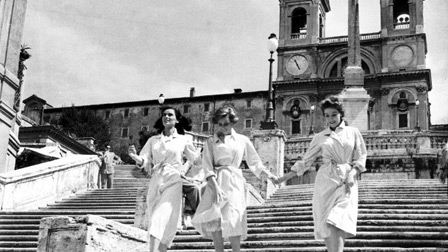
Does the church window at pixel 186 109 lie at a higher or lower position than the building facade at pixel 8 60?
higher

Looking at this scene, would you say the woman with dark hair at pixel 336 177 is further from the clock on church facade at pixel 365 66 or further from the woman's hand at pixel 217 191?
the clock on church facade at pixel 365 66

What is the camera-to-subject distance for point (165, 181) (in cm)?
779

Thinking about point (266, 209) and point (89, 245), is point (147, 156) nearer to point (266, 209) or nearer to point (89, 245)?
point (89, 245)

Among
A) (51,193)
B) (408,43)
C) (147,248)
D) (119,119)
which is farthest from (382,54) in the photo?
(147,248)

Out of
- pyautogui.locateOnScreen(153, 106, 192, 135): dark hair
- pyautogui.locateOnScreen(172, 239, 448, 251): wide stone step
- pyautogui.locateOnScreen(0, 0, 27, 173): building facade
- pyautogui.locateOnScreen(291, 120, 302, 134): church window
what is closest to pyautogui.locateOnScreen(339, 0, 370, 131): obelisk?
pyautogui.locateOnScreen(0, 0, 27, 173): building facade

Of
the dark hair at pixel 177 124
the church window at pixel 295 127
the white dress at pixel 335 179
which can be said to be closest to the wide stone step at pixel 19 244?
the dark hair at pixel 177 124

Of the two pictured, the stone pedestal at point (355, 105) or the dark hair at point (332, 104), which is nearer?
the dark hair at point (332, 104)

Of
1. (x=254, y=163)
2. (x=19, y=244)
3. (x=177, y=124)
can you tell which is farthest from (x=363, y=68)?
(x=254, y=163)

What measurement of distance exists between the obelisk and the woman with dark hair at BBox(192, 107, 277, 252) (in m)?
23.7

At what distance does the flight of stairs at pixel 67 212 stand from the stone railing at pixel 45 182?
16.3 inches

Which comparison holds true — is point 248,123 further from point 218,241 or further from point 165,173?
point 218,241

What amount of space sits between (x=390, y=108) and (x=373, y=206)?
5040cm

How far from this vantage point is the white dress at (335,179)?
6793mm

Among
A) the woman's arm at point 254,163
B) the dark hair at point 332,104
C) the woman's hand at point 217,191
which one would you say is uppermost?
the dark hair at point 332,104
